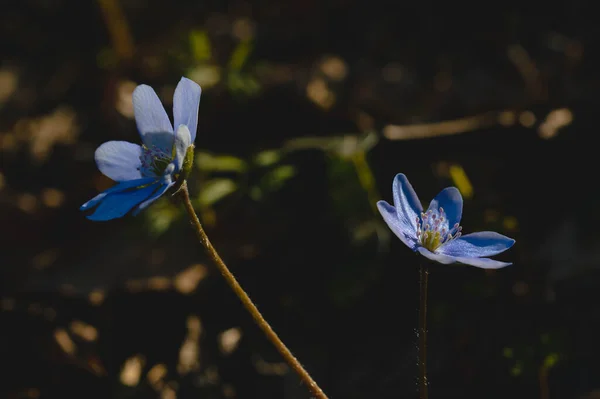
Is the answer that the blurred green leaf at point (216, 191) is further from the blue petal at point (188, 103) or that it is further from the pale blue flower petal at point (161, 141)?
the blue petal at point (188, 103)

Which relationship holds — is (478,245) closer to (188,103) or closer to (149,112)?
Answer: (188,103)

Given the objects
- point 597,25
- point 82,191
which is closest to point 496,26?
point 597,25

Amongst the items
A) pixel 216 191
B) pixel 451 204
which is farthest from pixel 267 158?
pixel 451 204

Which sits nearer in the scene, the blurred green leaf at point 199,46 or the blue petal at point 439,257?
the blue petal at point 439,257

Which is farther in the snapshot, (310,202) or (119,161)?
(310,202)

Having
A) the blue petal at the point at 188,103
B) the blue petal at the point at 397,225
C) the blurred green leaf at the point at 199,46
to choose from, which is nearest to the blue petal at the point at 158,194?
the blue petal at the point at 188,103

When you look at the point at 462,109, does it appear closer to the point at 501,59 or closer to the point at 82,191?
the point at 501,59
